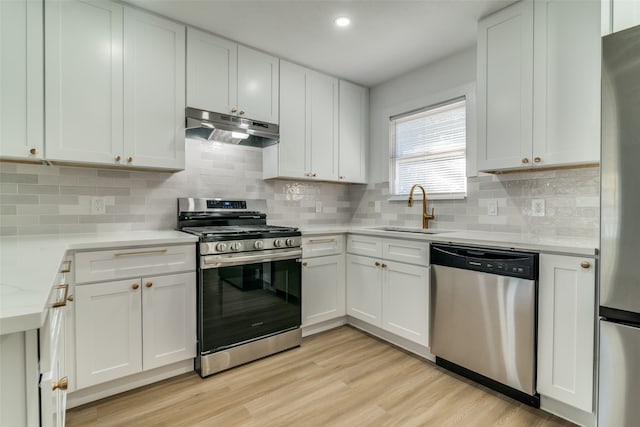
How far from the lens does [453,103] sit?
2.91 m

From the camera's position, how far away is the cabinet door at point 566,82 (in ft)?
6.12

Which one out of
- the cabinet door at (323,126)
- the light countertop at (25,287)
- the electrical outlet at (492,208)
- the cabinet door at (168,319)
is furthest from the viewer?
the cabinet door at (323,126)

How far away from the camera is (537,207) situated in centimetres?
234

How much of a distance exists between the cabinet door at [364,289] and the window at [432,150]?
3.00ft

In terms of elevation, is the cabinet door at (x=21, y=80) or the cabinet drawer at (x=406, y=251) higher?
the cabinet door at (x=21, y=80)

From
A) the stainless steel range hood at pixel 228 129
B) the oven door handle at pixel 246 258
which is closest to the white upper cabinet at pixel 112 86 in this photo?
the stainless steel range hood at pixel 228 129

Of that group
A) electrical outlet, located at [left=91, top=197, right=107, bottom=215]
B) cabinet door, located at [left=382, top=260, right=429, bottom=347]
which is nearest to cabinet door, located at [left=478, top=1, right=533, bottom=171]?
cabinet door, located at [left=382, top=260, right=429, bottom=347]

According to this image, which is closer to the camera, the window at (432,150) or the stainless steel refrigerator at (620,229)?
the stainless steel refrigerator at (620,229)

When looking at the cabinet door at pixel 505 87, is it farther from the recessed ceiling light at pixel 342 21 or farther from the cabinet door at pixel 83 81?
the cabinet door at pixel 83 81

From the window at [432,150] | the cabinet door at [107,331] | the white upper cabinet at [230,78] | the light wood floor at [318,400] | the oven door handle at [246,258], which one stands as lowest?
the light wood floor at [318,400]

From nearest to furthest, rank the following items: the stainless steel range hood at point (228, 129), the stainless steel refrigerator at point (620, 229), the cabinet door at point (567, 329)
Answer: the stainless steel refrigerator at point (620, 229) < the cabinet door at point (567, 329) < the stainless steel range hood at point (228, 129)

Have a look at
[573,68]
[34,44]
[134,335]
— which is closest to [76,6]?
[34,44]

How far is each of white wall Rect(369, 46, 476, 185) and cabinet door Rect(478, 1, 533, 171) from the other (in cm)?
46

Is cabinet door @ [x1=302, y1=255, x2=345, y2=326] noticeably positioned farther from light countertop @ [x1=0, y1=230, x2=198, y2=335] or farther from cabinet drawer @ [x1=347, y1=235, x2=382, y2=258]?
light countertop @ [x1=0, y1=230, x2=198, y2=335]
